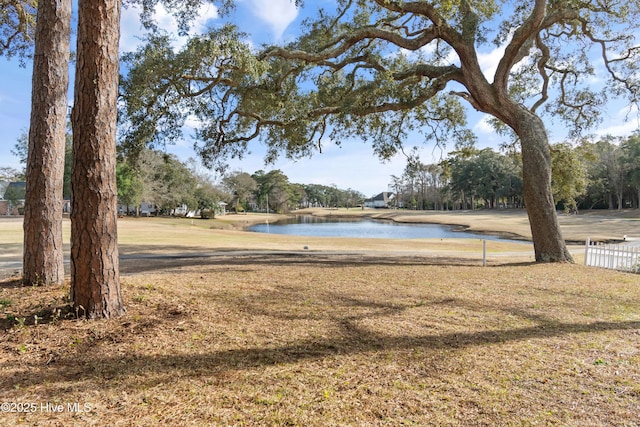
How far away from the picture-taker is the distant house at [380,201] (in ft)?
441

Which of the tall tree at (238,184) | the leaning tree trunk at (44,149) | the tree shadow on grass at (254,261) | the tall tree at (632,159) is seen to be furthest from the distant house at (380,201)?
the leaning tree trunk at (44,149)

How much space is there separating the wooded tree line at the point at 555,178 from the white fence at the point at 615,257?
9.83 feet

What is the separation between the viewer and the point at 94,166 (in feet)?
12.2

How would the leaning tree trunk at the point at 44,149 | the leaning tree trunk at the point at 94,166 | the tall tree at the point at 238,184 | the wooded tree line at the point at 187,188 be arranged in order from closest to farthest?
the leaning tree trunk at the point at 94,166
the leaning tree trunk at the point at 44,149
the wooded tree line at the point at 187,188
the tall tree at the point at 238,184

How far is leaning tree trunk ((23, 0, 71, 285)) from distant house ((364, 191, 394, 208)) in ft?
421

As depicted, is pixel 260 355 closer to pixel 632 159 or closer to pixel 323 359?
pixel 323 359

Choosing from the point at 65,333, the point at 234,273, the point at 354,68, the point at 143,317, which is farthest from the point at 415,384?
the point at 354,68

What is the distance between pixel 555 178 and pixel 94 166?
1379 cm

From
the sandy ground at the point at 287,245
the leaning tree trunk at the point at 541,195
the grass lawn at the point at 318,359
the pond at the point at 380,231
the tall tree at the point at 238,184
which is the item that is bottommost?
the pond at the point at 380,231

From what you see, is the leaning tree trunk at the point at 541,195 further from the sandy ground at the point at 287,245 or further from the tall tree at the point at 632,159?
the tall tree at the point at 632,159

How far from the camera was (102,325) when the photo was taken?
367 centimetres

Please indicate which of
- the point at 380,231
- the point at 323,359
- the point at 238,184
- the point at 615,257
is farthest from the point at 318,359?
the point at 238,184

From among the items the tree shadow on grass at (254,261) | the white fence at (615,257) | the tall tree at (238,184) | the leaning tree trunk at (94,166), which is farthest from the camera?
the tall tree at (238,184)

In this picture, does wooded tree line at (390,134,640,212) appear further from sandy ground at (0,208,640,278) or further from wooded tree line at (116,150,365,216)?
wooded tree line at (116,150,365,216)
